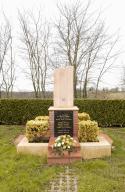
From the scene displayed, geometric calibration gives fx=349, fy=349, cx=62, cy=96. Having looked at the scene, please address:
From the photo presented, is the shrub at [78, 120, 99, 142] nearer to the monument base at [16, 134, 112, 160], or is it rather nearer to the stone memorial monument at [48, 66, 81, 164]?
the stone memorial monument at [48, 66, 81, 164]

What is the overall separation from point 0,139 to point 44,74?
12089mm

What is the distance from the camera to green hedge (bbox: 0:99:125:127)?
1628cm

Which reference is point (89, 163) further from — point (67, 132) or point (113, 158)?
point (67, 132)

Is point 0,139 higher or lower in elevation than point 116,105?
lower

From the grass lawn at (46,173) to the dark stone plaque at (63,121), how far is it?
1.40m

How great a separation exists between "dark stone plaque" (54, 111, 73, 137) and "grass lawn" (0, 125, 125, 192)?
1.40m

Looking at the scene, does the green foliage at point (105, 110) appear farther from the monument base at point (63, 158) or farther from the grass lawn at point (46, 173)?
the monument base at point (63, 158)

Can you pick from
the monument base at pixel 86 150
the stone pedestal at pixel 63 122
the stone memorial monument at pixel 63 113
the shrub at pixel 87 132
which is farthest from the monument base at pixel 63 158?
the stone pedestal at pixel 63 122

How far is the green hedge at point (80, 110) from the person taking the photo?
16.3 meters

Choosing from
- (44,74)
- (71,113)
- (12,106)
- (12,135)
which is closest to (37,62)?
(44,74)

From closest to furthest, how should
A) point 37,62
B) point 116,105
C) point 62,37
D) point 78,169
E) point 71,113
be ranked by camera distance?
point 78,169, point 71,113, point 116,105, point 62,37, point 37,62

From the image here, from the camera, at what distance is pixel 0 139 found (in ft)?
39.8

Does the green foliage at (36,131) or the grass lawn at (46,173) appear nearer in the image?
the grass lawn at (46,173)

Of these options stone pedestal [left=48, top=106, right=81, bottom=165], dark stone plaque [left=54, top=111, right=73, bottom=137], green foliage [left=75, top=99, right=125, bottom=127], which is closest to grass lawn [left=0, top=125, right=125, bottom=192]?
stone pedestal [left=48, top=106, right=81, bottom=165]
